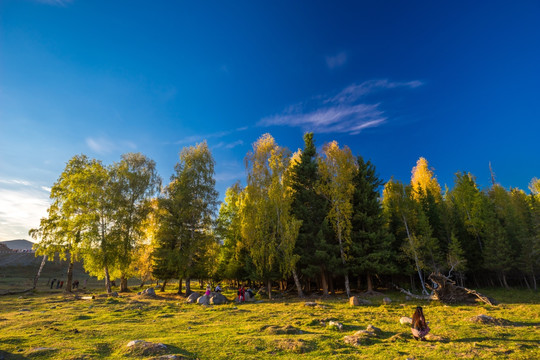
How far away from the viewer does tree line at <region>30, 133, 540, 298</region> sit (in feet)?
104

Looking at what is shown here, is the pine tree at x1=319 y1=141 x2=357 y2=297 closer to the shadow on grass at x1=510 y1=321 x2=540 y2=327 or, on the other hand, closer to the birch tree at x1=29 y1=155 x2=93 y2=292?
the shadow on grass at x1=510 y1=321 x2=540 y2=327

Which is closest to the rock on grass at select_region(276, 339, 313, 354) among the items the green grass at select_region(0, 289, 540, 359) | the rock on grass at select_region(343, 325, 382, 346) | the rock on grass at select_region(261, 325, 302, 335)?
the green grass at select_region(0, 289, 540, 359)

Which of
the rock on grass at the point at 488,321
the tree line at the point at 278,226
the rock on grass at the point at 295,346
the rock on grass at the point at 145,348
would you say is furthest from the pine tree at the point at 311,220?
the rock on grass at the point at 145,348

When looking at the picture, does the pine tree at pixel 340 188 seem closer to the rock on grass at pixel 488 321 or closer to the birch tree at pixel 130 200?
the rock on grass at pixel 488 321

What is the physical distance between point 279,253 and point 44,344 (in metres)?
23.6

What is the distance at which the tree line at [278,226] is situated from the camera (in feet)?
104

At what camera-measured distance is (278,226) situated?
31.6m

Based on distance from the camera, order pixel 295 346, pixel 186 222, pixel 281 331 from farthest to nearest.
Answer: pixel 186 222
pixel 281 331
pixel 295 346

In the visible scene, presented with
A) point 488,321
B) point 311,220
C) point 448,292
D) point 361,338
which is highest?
point 311,220

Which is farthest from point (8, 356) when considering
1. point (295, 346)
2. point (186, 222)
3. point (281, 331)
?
point (186, 222)

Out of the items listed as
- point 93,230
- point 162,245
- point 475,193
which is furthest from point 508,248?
point 93,230

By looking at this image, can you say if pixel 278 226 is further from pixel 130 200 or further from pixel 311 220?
pixel 130 200

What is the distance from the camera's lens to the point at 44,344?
35.2 feet

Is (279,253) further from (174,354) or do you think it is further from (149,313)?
(174,354)
